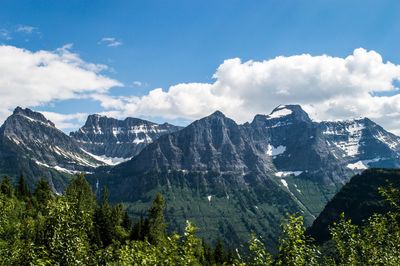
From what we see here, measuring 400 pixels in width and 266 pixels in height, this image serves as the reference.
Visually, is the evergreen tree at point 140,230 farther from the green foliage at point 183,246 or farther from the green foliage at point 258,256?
the green foliage at point 258,256

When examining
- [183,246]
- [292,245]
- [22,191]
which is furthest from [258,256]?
[22,191]

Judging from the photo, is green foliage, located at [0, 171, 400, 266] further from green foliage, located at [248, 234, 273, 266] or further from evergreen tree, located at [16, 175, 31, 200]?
evergreen tree, located at [16, 175, 31, 200]

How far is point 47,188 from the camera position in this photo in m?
160

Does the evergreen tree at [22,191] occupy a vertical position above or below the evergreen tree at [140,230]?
above

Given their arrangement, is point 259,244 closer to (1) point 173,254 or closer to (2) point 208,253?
(1) point 173,254

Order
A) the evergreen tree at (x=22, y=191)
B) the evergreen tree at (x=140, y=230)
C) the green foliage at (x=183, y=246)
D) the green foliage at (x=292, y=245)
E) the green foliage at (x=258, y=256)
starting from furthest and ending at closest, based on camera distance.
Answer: the evergreen tree at (x=22, y=191), the evergreen tree at (x=140, y=230), the green foliage at (x=183, y=246), the green foliage at (x=292, y=245), the green foliage at (x=258, y=256)

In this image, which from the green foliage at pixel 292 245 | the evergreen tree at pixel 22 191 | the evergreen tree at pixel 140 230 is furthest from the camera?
the evergreen tree at pixel 22 191

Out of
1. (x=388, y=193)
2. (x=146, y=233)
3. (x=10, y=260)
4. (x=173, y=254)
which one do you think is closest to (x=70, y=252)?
(x=173, y=254)

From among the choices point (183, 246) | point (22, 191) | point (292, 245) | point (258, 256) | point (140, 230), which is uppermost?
point (22, 191)

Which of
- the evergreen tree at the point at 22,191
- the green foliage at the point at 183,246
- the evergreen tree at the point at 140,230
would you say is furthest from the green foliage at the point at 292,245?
the evergreen tree at the point at 22,191

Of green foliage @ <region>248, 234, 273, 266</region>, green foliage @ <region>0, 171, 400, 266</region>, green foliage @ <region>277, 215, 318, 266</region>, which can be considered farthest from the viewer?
green foliage @ <region>0, 171, 400, 266</region>

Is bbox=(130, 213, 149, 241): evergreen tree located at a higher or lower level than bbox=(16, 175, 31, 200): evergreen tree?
lower

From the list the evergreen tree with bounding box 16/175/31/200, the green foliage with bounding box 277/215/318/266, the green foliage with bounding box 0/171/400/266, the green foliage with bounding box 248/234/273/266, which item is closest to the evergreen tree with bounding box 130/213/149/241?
the evergreen tree with bounding box 16/175/31/200

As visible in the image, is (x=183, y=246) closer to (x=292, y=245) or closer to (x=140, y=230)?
(x=292, y=245)
